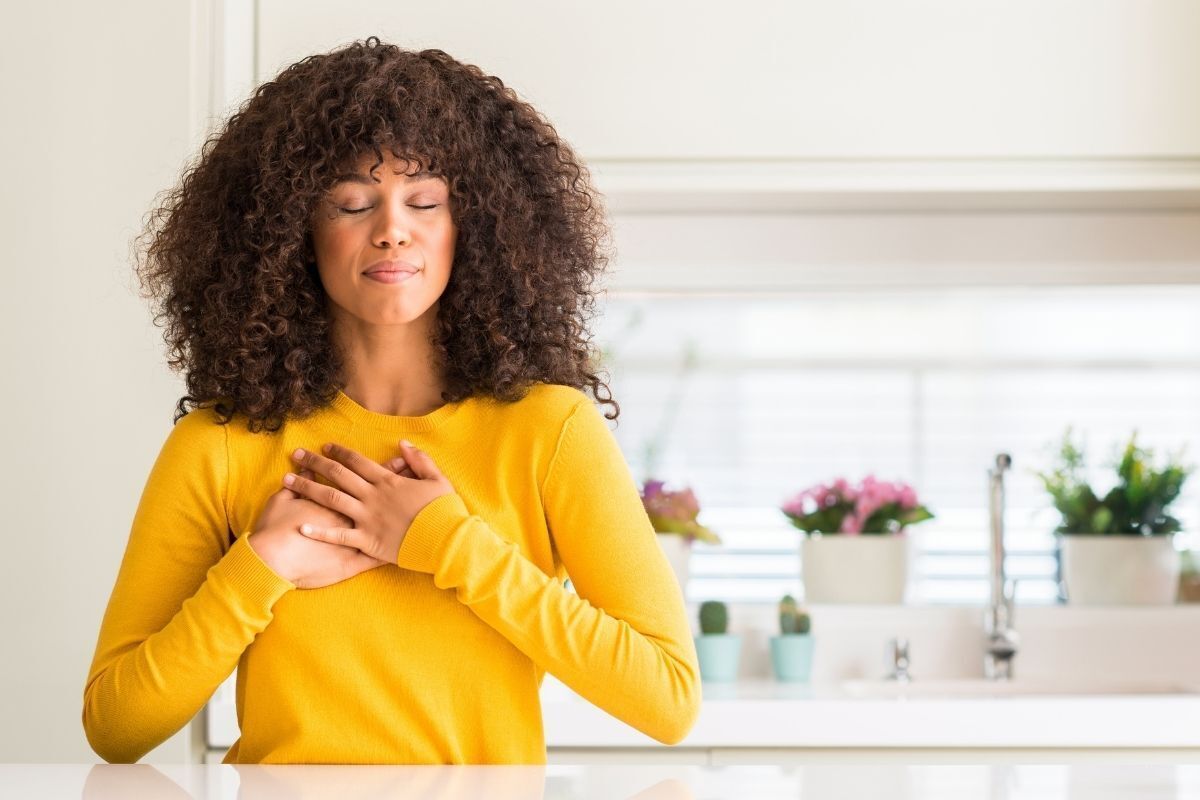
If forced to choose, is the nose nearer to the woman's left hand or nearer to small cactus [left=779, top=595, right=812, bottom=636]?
the woman's left hand

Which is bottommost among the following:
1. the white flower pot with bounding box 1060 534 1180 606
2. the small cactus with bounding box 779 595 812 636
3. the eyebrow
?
the small cactus with bounding box 779 595 812 636

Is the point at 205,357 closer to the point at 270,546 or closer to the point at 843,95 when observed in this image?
the point at 270,546

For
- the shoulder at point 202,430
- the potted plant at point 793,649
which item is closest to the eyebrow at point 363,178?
the shoulder at point 202,430

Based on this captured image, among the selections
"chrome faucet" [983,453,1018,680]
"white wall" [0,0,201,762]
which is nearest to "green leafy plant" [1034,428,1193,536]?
"chrome faucet" [983,453,1018,680]

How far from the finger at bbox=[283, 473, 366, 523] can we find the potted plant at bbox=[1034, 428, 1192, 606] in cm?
177

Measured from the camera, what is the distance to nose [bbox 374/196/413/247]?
1.12m

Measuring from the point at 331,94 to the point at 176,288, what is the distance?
260 millimetres

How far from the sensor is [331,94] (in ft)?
3.86

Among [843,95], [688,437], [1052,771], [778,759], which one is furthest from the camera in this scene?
[688,437]

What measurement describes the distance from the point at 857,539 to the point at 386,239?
1.50m

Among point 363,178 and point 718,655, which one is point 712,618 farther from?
point 363,178

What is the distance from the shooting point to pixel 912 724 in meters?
1.87

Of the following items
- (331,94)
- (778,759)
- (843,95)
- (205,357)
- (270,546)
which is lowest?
(778,759)

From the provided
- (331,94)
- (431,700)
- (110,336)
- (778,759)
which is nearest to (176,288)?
(331,94)
